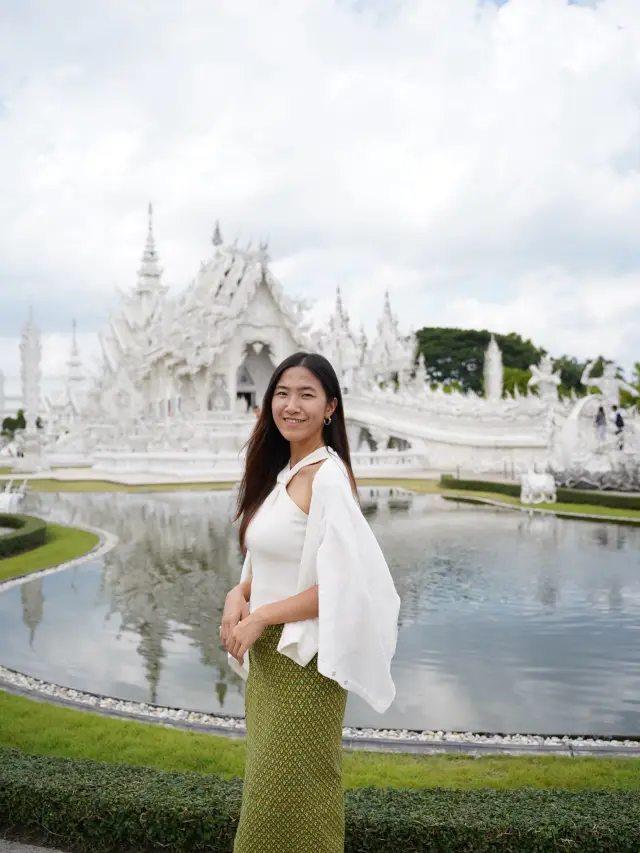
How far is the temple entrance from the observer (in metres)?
40.3

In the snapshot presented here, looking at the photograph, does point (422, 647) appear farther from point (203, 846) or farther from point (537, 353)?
point (537, 353)

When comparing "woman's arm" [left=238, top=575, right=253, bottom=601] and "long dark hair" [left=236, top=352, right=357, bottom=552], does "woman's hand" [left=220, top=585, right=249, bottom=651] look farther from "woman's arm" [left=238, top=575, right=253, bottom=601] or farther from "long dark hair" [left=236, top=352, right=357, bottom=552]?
"long dark hair" [left=236, top=352, right=357, bottom=552]

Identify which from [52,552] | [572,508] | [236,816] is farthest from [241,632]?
[572,508]

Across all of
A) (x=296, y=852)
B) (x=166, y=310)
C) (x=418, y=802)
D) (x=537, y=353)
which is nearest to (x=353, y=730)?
(x=418, y=802)

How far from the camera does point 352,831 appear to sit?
10.8 ft

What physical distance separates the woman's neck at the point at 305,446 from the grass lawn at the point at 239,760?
2.21m

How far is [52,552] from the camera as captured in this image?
11.9m

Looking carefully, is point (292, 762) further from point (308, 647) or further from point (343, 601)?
Result: point (343, 601)

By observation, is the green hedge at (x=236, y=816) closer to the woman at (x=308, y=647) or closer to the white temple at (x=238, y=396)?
the woman at (x=308, y=647)

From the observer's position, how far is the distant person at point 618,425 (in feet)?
73.0

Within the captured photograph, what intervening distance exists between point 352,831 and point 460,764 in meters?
1.42

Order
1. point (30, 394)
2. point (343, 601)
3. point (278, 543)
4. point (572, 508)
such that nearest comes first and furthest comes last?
1. point (343, 601)
2. point (278, 543)
3. point (572, 508)
4. point (30, 394)

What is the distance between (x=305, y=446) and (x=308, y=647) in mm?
636

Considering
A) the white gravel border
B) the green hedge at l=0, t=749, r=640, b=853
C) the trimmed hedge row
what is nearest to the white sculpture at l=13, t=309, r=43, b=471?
the trimmed hedge row
